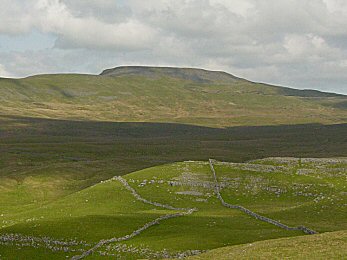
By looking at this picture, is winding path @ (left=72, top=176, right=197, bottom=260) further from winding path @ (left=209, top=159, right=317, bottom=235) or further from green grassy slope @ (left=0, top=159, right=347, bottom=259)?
winding path @ (left=209, top=159, right=317, bottom=235)

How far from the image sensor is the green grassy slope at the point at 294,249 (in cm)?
3578

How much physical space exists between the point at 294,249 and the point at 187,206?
137 ft

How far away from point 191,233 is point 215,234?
317 centimetres

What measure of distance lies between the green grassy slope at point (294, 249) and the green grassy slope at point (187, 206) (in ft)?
25.0

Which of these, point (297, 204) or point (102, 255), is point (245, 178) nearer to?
point (297, 204)

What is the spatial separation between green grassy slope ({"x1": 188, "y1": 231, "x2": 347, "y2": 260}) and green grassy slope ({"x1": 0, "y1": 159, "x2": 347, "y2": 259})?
301 inches

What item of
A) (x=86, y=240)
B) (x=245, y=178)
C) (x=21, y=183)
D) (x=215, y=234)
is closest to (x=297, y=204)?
(x=245, y=178)

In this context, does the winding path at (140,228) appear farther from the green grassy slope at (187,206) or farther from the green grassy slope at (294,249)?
the green grassy slope at (294,249)

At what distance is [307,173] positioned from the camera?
9500 centimetres

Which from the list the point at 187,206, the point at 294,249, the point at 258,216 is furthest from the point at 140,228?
the point at 294,249

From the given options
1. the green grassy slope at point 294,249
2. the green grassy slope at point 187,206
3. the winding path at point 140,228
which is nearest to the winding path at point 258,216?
the green grassy slope at point 187,206

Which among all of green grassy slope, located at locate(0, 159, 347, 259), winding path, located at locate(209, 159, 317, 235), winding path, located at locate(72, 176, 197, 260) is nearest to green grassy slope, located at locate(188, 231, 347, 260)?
green grassy slope, located at locate(0, 159, 347, 259)

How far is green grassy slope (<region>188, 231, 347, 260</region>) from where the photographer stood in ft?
117

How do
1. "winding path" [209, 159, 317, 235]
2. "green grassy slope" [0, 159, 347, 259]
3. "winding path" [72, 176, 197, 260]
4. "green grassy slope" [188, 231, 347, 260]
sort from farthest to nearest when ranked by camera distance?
"winding path" [209, 159, 317, 235] < "green grassy slope" [0, 159, 347, 259] < "winding path" [72, 176, 197, 260] < "green grassy slope" [188, 231, 347, 260]
